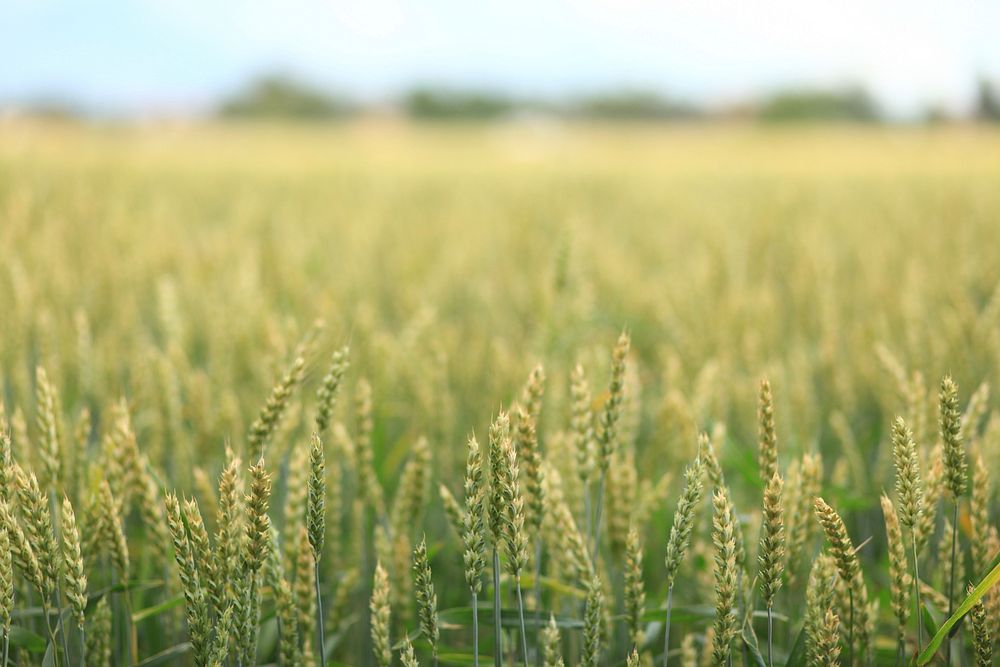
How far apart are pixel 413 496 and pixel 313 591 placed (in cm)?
23

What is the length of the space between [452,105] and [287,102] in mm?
10720

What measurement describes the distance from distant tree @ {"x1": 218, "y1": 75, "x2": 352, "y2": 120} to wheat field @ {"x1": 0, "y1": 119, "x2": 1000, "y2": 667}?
1895 inches

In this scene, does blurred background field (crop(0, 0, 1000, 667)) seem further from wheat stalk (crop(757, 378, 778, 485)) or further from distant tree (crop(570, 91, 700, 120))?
distant tree (crop(570, 91, 700, 120))

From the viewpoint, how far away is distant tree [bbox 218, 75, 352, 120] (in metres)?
49.2

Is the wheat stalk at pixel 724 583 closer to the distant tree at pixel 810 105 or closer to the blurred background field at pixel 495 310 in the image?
the blurred background field at pixel 495 310

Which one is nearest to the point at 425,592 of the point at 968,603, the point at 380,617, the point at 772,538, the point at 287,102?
the point at 380,617

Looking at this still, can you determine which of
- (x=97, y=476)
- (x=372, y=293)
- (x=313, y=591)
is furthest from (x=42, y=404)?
(x=372, y=293)

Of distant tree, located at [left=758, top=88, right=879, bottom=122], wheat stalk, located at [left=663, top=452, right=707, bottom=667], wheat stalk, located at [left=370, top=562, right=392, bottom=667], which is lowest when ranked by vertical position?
wheat stalk, located at [left=370, top=562, right=392, bottom=667]

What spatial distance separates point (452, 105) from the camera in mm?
53594

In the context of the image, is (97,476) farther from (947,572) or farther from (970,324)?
(970,324)

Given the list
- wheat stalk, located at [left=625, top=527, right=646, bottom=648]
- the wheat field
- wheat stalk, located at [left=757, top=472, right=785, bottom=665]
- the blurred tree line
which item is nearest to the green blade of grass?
the wheat field

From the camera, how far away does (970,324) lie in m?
1.66

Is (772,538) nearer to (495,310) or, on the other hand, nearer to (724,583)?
(724,583)

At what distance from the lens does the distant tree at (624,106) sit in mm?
51053
